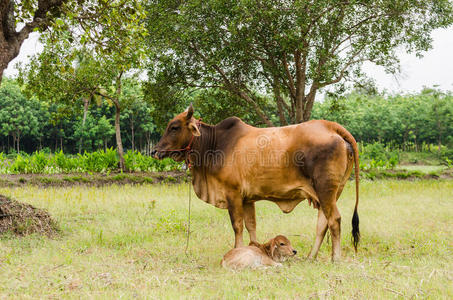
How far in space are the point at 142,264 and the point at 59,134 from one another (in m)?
41.7

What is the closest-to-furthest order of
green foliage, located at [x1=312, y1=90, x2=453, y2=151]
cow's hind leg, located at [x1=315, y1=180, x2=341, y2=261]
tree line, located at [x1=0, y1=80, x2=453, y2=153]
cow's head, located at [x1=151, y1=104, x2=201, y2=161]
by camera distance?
cow's hind leg, located at [x1=315, y1=180, x2=341, y2=261]
cow's head, located at [x1=151, y1=104, x2=201, y2=161]
green foliage, located at [x1=312, y1=90, x2=453, y2=151]
tree line, located at [x1=0, y1=80, x2=453, y2=153]

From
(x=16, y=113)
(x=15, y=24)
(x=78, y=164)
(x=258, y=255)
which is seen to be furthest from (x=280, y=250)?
(x=16, y=113)

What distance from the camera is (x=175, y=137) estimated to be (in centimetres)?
504

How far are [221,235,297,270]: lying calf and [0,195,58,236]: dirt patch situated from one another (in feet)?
12.0

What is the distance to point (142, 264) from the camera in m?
4.58

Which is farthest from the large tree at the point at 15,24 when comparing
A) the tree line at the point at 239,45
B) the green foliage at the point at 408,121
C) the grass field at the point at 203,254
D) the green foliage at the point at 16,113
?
the green foliage at the point at 16,113

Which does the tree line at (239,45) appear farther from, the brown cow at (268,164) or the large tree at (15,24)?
the brown cow at (268,164)

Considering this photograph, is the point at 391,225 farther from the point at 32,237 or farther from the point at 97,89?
the point at 97,89

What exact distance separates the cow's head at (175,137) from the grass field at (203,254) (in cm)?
143

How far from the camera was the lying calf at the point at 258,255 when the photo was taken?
13.8 ft

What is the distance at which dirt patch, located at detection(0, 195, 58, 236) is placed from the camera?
620 centimetres

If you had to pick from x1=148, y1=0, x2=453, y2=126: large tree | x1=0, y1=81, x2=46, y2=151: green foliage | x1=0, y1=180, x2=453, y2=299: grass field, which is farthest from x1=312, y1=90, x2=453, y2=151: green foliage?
x1=0, y1=81, x2=46, y2=151: green foliage

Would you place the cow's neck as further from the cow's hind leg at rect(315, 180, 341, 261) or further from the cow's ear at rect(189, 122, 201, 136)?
the cow's hind leg at rect(315, 180, 341, 261)

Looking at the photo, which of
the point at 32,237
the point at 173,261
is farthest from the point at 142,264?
the point at 32,237
